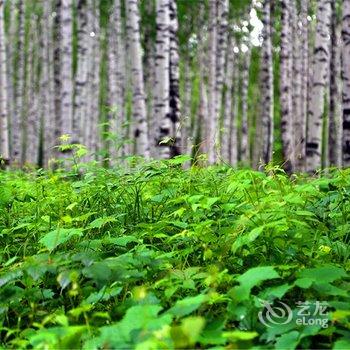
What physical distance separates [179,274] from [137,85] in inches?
323

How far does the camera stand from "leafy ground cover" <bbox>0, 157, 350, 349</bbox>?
200cm

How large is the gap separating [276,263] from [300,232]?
28cm

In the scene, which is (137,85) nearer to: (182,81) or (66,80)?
(66,80)

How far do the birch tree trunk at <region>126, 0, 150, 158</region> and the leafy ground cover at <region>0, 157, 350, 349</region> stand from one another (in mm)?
5785

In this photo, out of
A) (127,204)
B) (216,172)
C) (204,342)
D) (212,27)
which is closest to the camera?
(204,342)

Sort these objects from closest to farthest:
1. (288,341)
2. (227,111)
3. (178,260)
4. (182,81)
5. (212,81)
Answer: (288,341) < (178,260) < (212,81) < (227,111) < (182,81)

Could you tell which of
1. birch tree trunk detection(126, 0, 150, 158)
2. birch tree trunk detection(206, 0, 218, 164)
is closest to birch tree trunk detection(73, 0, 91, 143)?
birch tree trunk detection(126, 0, 150, 158)

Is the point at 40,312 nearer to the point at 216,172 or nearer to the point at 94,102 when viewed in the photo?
the point at 216,172

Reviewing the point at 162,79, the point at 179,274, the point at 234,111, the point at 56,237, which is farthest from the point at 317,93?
the point at 234,111

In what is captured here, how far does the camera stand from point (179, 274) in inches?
102

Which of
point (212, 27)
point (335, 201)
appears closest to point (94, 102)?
point (212, 27)

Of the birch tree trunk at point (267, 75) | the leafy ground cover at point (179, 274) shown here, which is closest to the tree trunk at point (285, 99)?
the birch tree trunk at point (267, 75)

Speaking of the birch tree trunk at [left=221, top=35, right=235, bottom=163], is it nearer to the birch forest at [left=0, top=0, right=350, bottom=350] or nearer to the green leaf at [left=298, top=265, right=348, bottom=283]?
the birch forest at [left=0, top=0, right=350, bottom=350]

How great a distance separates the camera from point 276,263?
2.67m
